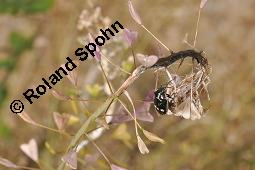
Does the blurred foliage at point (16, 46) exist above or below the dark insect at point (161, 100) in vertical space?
below

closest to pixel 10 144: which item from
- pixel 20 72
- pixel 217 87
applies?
pixel 20 72

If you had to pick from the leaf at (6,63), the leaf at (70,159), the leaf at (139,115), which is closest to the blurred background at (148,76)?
the leaf at (6,63)

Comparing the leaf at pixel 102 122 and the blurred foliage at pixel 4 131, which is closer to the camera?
the leaf at pixel 102 122

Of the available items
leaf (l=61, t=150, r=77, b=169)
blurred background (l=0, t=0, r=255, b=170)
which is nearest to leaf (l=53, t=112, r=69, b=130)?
leaf (l=61, t=150, r=77, b=169)

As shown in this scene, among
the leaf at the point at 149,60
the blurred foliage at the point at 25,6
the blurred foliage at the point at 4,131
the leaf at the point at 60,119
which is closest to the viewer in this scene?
the leaf at the point at 149,60

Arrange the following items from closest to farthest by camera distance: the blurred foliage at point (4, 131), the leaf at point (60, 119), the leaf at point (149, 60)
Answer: the leaf at point (149, 60) < the leaf at point (60, 119) < the blurred foliage at point (4, 131)

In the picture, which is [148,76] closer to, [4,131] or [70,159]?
[4,131]

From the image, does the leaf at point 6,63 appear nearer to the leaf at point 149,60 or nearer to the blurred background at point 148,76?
the blurred background at point 148,76

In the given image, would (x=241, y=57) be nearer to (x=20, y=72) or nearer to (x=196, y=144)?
(x=196, y=144)
